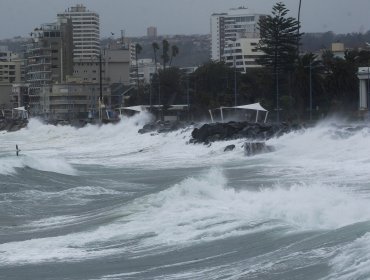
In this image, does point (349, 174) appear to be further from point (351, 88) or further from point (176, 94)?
point (176, 94)

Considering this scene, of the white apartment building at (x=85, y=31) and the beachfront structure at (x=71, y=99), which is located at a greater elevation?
the white apartment building at (x=85, y=31)

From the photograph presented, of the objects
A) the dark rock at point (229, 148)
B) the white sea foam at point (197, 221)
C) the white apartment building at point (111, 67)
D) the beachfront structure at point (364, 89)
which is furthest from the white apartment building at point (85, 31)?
the white sea foam at point (197, 221)

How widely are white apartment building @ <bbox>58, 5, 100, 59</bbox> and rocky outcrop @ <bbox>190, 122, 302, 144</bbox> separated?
471ft

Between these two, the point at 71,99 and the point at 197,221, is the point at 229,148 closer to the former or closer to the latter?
the point at 197,221

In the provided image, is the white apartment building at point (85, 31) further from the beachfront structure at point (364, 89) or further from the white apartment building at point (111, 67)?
the beachfront structure at point (364, 89)

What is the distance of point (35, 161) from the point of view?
3238 cm

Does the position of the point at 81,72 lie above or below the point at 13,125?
above

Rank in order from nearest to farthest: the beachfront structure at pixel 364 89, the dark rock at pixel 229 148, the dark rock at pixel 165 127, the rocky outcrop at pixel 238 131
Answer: the dark rock at pixel 229 148
the rocky outcrop at pixel 238 131
the beachfront structure at pixel 364 89
the dark rock at pixel 165 127

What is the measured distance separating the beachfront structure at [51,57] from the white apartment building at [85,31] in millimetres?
58037

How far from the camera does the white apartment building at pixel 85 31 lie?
18788cm

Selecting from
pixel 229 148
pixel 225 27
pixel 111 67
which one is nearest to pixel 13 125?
pixel 111 67

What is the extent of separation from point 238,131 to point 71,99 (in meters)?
70.7

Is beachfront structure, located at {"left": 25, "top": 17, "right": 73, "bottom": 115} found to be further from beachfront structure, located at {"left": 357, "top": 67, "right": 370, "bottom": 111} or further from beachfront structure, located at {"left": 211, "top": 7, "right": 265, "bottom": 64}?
beachfront structure, located at {"left": 357, "top": 67, "right": 370, "bottom": 111}

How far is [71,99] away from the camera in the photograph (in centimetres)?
11119
